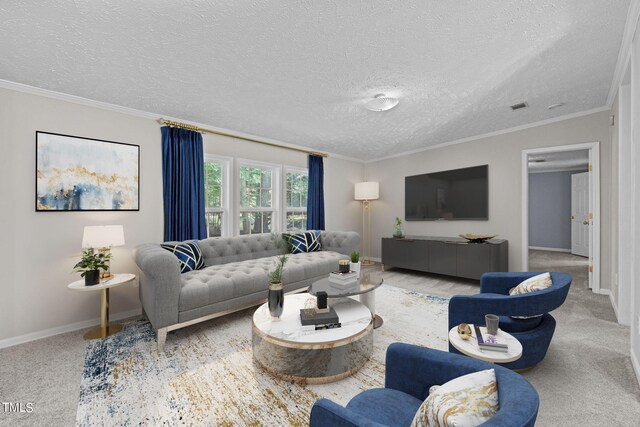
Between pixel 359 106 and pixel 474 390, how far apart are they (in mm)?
3095

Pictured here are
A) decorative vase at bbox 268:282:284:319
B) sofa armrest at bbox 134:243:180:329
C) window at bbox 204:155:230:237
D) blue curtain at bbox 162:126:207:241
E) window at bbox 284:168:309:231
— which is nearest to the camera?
decorative vase at bbox 268:282:284:319

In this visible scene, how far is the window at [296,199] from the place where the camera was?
5.17m

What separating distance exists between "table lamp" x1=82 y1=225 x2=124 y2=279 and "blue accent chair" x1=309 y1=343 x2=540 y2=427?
9.13 feet

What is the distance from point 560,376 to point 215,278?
2968 millimetres

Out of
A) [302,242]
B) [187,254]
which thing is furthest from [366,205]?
[187,254]

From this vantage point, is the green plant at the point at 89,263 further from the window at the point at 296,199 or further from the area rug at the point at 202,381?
the window at the point at 296,199

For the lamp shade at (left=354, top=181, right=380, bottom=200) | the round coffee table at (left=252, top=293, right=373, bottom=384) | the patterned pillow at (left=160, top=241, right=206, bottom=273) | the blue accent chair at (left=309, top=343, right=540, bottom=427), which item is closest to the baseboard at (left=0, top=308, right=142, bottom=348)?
the patterned pillow at (left=160, top=241, right=206, bottom=273)

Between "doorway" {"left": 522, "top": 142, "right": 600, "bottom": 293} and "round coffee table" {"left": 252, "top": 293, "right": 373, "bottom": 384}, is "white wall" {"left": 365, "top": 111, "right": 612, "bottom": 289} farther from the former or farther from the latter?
"round coffee table" {"left": 252, "top": 293, "right": 373, "bottom": 384}

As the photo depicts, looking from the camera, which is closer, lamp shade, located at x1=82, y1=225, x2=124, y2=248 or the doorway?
lamp shade, located at x1=82, y1=225, x2=124, y2=248

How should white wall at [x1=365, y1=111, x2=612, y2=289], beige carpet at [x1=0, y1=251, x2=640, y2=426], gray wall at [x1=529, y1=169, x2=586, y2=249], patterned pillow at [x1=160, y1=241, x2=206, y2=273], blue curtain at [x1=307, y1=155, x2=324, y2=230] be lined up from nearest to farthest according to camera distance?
beige carpet at [x1=0, y1=251, x2=640, y2=426], patterned pillow at [x1=160, y1=241, x2=206, y2=273], white wall at [x1=365, y1=111, x2=612, y2=289], blue curtain at [x1=307, y1=155, x2=324, y2=230], gray wall at [x1=529, y1=169, x2=586, y2=249]

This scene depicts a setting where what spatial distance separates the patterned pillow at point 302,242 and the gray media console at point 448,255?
1534 millimetres

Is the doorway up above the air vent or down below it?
below

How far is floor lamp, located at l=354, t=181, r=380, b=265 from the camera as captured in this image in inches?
235

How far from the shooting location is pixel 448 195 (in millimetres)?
5156
